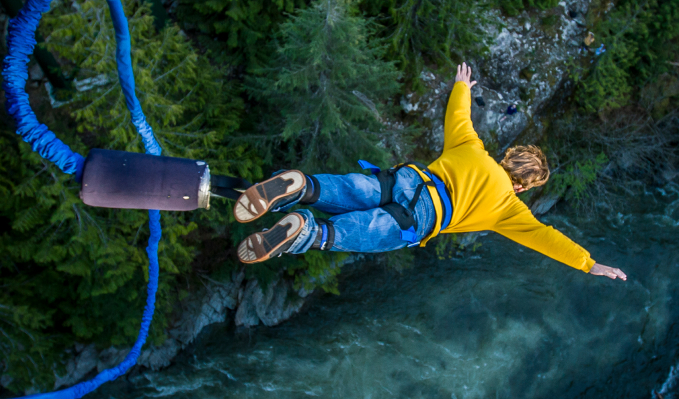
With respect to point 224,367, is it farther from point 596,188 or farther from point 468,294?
point 596,188

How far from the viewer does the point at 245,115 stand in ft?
19.1

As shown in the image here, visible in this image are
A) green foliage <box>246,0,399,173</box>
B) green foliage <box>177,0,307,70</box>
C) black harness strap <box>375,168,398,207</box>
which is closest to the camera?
black harness strap <box>375,168,398,207</box>

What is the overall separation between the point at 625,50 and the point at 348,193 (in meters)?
7.76

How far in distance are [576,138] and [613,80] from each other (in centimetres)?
131

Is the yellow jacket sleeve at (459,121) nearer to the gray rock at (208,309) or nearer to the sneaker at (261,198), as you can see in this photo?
the sneaker at (261,198)

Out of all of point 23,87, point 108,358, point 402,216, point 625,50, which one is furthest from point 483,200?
point 108,358

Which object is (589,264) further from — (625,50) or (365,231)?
(625,50)

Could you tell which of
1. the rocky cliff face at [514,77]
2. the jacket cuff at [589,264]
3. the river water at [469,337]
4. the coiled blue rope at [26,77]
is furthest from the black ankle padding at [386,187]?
the river water at [469,337]

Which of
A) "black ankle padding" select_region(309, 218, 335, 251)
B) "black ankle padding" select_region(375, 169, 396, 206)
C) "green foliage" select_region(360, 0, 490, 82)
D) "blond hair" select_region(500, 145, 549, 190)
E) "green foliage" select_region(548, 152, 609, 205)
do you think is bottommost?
"green foliage" select_region(548, 152, 609, 205)

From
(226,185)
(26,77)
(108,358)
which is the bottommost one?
(108,358)

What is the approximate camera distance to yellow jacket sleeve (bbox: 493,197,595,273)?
2.71 meters

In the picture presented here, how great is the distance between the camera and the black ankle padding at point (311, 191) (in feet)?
8.86

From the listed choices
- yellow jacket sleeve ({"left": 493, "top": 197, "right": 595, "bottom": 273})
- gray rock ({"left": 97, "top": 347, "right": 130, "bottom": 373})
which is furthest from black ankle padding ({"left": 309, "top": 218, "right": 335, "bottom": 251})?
gray rock ({"left": 97, "top": 347, "right": 130, "bottom": 373})

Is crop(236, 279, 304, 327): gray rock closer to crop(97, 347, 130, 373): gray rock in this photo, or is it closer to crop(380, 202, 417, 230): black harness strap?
crop(97, 347, 130, 373): gray rock
